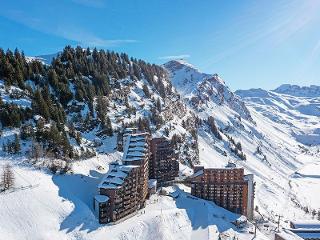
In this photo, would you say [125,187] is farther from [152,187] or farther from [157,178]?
[157,178]

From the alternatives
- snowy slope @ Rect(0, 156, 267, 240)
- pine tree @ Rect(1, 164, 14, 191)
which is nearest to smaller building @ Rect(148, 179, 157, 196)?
snowy slope @ Rect(0, 156, 267, 240)

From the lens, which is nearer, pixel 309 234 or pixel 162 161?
pixel 309 234

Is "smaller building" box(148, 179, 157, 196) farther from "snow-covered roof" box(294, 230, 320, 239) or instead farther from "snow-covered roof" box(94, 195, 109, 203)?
"snow-covered roof" box(294, 230, 320, 239)

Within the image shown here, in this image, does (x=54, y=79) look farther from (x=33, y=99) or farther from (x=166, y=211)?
(x=166, y=211)

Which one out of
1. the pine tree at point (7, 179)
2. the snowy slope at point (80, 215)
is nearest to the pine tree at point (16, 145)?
the snowy slope at point (80, 215)

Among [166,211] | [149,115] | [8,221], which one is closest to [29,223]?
[8,221]

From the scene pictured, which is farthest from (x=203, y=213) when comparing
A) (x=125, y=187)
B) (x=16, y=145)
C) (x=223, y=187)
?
(x=16, y=145)

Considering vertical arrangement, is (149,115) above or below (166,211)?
above
